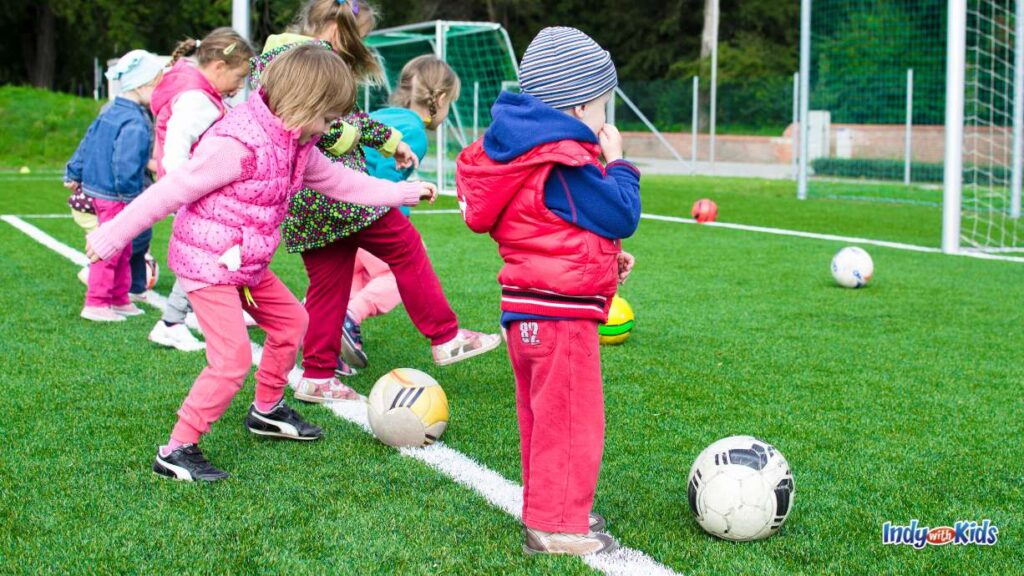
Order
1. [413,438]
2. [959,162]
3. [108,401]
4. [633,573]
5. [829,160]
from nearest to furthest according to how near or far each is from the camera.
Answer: [633,573] < [413,438] < [108,401] < [959,162] < [829,160]

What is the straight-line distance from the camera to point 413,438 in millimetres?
4234

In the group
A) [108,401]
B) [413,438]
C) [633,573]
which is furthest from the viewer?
[108,401]

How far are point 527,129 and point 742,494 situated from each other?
125cm

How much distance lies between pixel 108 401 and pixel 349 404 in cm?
107

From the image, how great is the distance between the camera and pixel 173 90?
595 centimetres

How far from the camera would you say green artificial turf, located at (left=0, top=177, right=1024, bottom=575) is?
321 cm

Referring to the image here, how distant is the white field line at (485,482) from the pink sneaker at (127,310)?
160cm

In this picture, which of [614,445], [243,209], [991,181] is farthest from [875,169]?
[243,209]

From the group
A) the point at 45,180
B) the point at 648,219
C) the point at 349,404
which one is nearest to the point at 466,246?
the point at 648,219

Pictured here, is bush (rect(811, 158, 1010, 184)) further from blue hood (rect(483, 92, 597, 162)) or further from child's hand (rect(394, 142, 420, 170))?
blue hood (rect(483, 92, 597, 162))

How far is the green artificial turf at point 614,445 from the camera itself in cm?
321

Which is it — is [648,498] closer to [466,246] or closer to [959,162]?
[466,246]

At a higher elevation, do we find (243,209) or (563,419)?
(243,209)

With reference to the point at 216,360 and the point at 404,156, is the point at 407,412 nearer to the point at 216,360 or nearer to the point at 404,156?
the point at 216,360
